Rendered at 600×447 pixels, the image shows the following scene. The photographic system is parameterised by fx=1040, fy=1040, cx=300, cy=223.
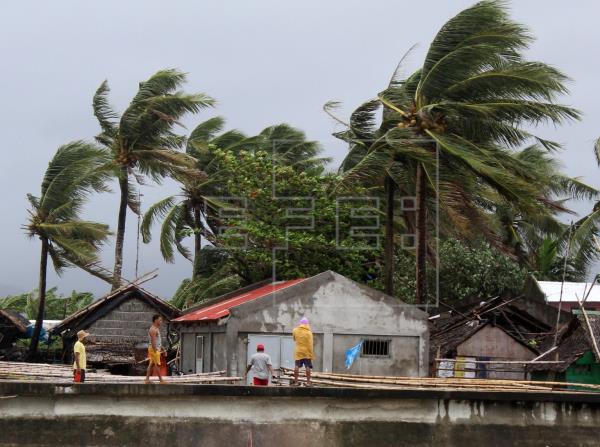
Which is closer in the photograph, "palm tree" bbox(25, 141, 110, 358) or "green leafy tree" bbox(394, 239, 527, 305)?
"palm tree" bbox(25, 141, 110, 358)

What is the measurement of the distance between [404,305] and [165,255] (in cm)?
1851

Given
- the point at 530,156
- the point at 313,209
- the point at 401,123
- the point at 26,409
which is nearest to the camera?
the point at 26,409

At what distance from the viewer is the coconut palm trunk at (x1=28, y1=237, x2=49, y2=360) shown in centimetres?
3531

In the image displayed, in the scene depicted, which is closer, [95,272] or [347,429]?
[347,429]

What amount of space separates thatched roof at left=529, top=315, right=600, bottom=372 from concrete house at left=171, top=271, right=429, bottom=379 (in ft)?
11.3

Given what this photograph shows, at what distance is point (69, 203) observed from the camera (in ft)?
120

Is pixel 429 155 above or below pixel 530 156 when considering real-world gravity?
below

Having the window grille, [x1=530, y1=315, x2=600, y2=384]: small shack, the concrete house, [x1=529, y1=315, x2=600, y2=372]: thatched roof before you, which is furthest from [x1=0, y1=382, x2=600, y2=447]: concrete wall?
the window grille

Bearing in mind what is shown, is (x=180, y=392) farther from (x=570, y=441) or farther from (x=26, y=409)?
(x=570, y=441)

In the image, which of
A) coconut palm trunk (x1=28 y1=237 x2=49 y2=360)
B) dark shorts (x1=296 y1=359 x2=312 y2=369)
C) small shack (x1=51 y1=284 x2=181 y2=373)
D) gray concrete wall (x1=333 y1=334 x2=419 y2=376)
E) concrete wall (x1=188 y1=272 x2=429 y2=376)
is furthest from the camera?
coconut palm trunk (x1=28 y1=237 x2=49 y2=360)

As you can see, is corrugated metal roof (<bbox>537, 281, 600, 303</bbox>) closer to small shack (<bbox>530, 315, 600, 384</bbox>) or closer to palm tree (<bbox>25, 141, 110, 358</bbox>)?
small shack (<bbox>530, 315, 600, 384</bbox>)

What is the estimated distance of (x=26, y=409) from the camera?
650 inches

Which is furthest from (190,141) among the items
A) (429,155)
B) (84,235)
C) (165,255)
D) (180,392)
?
(180,392)

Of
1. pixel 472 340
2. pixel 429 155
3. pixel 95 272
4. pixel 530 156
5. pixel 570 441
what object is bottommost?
→ pixel 570 441
